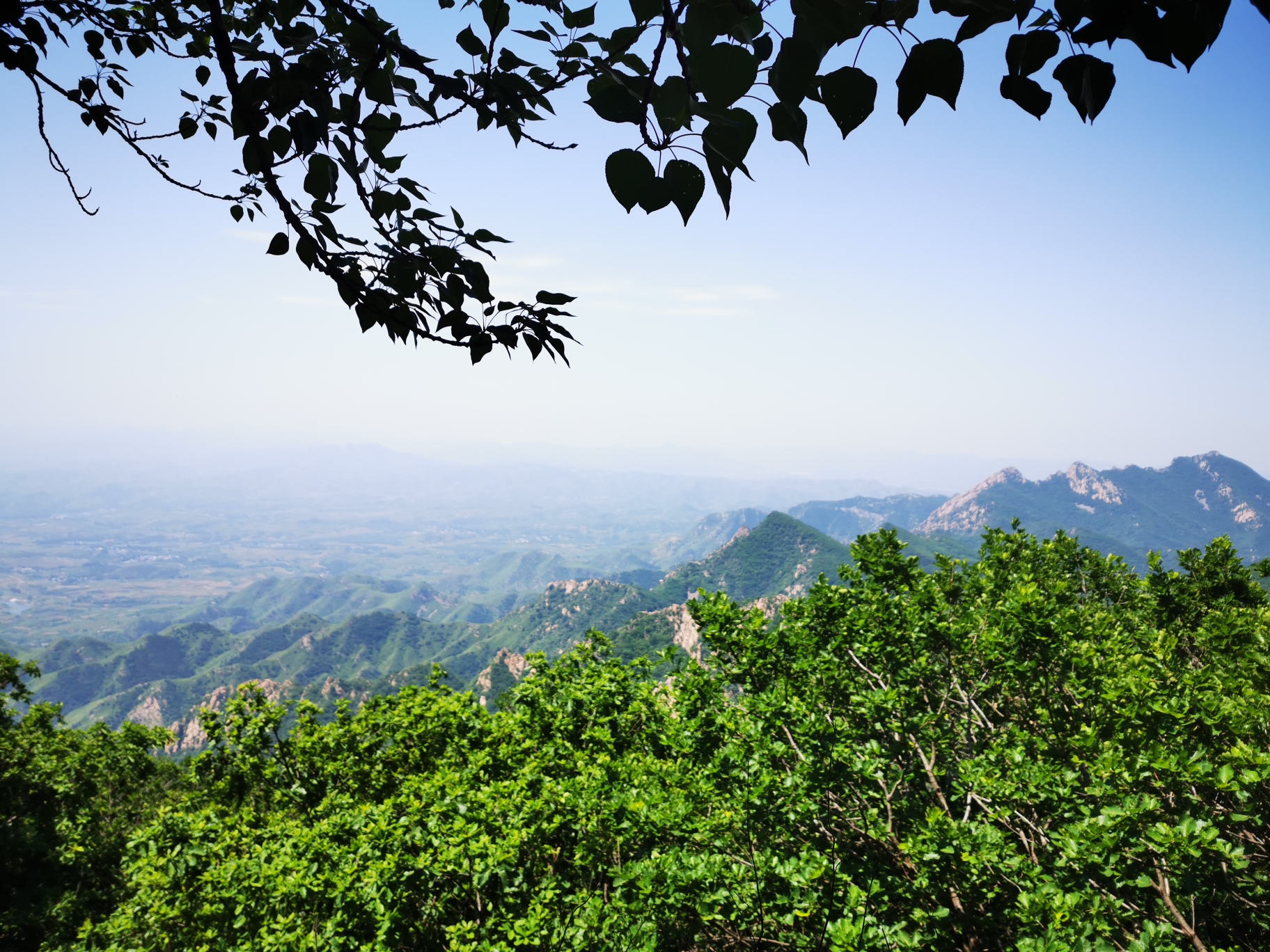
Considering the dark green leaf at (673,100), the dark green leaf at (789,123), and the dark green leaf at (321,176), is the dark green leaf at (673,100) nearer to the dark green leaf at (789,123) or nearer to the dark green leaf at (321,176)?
the dark green leaf at (789,123)

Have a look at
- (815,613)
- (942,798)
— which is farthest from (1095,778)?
(815,613)

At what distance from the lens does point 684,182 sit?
1.12 m

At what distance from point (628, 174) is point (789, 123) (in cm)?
29

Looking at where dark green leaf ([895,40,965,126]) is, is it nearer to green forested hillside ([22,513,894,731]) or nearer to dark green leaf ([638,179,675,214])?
dark green leaf ([638,179,675,214])

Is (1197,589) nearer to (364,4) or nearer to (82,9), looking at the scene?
(364,4)

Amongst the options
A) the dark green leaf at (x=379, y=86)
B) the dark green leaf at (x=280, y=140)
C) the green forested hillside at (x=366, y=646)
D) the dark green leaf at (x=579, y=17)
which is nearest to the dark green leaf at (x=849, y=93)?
the dark green leaf at (x=579, y=17)

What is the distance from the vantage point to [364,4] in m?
2.24

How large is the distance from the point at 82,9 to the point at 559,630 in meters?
179

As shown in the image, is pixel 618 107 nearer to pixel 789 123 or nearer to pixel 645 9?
pixel 645 9

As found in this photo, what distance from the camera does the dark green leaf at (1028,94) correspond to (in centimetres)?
106

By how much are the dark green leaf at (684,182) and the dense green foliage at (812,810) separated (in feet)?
16.6

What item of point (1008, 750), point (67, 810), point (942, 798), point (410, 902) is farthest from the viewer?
point (67, 810)

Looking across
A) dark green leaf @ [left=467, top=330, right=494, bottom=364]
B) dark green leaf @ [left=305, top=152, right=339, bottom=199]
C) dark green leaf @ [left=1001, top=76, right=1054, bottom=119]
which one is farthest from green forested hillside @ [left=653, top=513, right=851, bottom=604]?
dark green leaf @ [left=1001, top=76, right=1054, bottom=119]

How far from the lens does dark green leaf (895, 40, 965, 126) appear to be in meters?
0.92
